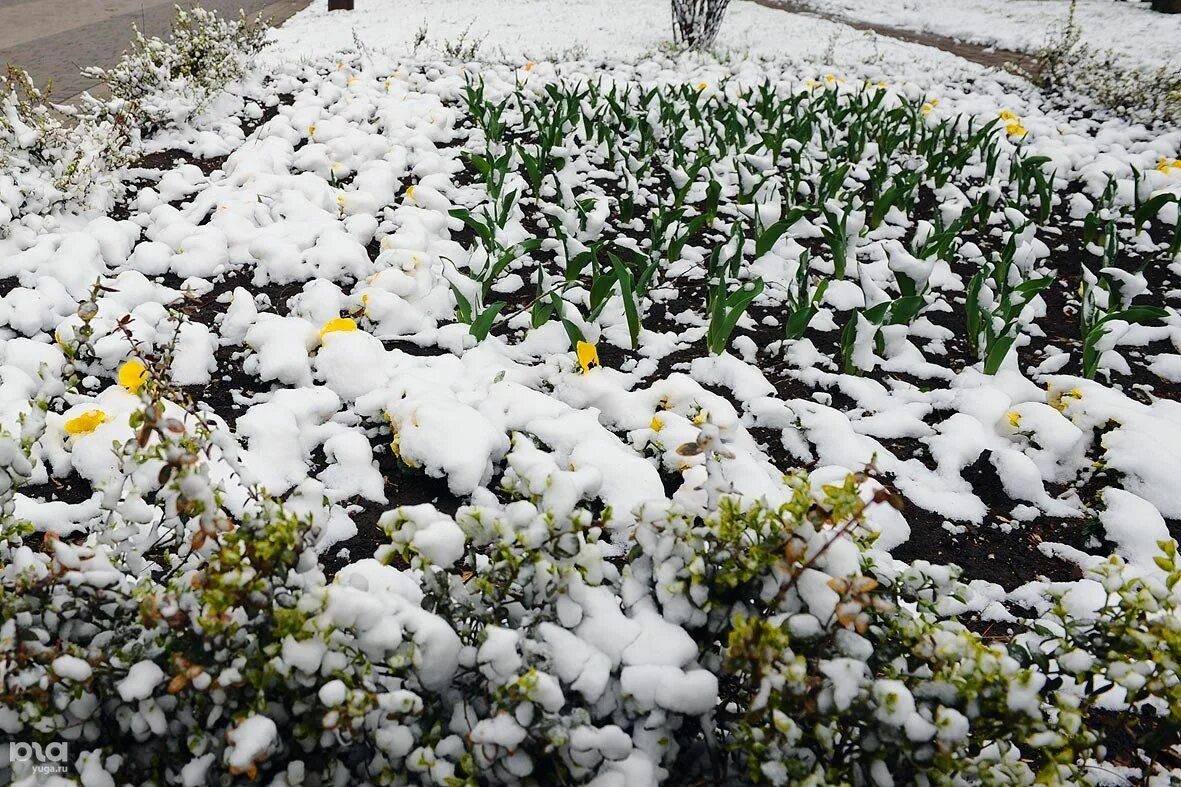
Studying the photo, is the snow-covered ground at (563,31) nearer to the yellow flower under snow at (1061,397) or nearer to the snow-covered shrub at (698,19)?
the snow-covered shrub at (698,19)

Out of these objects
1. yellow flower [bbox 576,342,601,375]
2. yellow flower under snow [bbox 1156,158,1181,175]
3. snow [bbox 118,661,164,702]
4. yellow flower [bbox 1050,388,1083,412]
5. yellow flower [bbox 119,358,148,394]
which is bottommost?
yellow flower [bbox 1050,388,1083,412]

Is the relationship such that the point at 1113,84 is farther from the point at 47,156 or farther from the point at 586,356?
the point at 47,156

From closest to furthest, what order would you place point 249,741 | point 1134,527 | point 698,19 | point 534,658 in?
point 249,741 → point 534,658 → point 1134,527 → point 698,19

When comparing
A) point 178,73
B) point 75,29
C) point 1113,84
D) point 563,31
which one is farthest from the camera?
point 563,31

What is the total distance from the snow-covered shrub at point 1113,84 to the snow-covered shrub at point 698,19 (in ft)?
7.78

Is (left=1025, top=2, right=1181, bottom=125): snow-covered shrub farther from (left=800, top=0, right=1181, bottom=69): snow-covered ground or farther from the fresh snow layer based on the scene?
the fresh snow layer

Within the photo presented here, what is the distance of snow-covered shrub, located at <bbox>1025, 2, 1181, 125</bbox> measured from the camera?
169 inches

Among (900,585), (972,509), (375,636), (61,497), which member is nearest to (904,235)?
(972,509)

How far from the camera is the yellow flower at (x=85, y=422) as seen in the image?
1.68 metres

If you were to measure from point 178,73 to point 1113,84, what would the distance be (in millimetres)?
5542

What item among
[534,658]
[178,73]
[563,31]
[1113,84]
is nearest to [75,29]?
[178,73]

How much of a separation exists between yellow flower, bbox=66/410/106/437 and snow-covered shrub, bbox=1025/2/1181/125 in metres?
5.25

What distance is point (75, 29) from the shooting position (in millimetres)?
6832

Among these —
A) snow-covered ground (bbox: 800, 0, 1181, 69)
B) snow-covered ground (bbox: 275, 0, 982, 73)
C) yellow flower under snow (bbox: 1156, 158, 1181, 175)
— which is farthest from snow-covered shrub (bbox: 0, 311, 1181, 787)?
snow-covered ground (bbox: 800, 0, 1181, 69)
